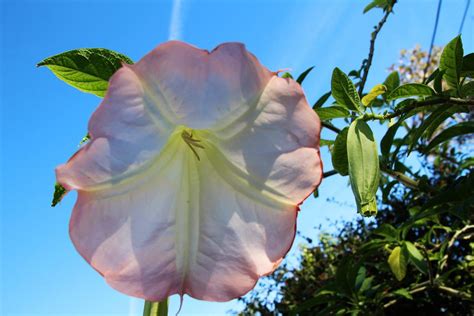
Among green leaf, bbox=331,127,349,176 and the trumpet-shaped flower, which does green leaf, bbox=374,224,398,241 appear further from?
the trumpet-shaped flower

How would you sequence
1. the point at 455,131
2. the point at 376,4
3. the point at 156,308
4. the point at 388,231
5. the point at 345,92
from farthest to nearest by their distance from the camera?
1. the point at 388,231
2. the point at 376,4
3. the point at 455,131
4. the point at 345,92
5. the point at 156,308

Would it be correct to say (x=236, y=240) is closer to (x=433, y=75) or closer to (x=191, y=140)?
(x=191, y=140)

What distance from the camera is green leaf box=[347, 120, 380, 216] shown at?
70 centimetres

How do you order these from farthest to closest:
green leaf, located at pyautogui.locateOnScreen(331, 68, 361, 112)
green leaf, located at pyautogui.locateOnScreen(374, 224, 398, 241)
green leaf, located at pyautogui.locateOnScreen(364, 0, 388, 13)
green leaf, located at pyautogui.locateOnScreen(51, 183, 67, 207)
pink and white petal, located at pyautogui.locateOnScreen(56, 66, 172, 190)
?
green leaf, located at pyautogui.locateOnScreen(374, 224, 398, 241)
green leaf, located at pyautogui.locateOnScreen(364, 0, 388, 13)
green leaf, located at pyautogui.locateOnScreen(331, 68, 361, 112)
green leaf, located at pyautogui.locateOnScreen(51, 183, 67, 207)
pink and white petal, located at pyautogui.locateOnScreen(56, 66, 172, 190)

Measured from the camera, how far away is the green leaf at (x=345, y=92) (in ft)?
2.66

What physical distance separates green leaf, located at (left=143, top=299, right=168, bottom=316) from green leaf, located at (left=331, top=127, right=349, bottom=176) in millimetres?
432

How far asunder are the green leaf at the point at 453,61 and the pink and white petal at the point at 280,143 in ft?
1.28

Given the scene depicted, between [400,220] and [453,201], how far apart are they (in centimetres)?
156

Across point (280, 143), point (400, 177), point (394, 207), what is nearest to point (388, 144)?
point (400, 177)

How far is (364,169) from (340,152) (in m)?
0.13

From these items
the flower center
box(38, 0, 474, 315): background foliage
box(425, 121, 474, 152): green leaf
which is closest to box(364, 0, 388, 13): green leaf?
box(38, 0, 474, 315): background foliage

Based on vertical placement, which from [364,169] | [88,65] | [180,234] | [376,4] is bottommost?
[180,234]

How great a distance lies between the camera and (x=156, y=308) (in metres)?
0.53

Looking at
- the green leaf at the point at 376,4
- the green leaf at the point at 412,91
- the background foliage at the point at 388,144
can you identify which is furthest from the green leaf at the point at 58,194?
the green leaf at the point at 376,4
